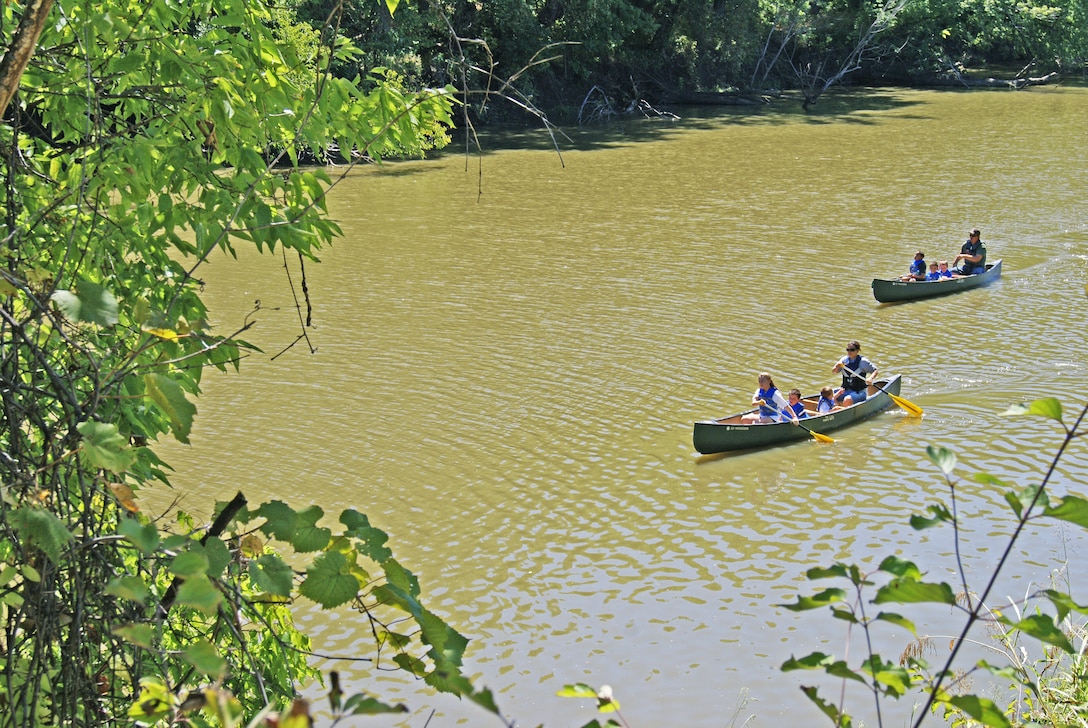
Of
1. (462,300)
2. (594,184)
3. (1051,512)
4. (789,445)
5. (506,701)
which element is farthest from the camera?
(594,184)

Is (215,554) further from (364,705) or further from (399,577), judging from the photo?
(364,705)

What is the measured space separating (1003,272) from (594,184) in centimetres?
1134

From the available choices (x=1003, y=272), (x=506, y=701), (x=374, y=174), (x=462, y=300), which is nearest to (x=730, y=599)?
(x=506, y=701)

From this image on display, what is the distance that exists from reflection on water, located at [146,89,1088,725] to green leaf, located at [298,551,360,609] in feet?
20.1

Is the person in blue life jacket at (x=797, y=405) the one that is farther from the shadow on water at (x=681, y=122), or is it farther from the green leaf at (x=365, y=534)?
the shadow on water at (x=681, y=122)

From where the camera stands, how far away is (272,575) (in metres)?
2.76

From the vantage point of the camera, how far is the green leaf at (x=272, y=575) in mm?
2672

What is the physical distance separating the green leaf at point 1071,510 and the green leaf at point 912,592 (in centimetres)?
26

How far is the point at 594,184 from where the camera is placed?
2872 centimetres

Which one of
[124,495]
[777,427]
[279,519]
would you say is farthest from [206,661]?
[777,427]

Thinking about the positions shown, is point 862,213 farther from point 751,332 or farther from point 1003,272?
point 751,332

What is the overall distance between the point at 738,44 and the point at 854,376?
3265 centimetres

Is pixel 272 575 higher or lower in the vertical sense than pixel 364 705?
lower

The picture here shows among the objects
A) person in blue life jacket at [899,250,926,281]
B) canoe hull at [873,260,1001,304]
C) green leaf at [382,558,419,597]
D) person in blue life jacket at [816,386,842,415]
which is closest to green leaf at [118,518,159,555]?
green leaf at [382,558,419,597]
